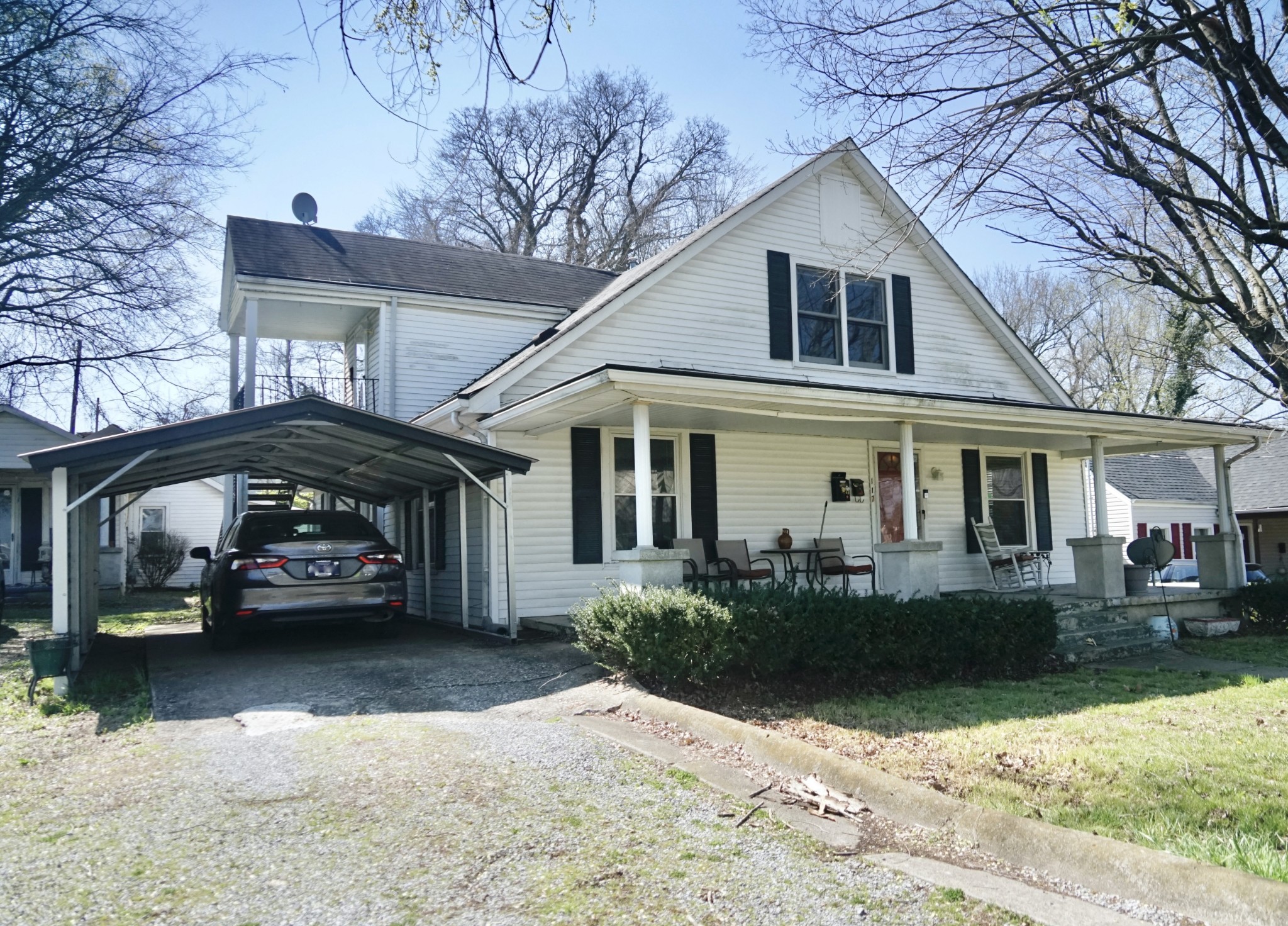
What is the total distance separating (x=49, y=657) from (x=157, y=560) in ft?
65.8

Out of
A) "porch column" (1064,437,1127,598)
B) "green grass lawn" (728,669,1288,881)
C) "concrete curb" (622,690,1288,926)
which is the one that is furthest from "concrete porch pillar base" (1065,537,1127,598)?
"concrete curb" (622,690,1288,926)

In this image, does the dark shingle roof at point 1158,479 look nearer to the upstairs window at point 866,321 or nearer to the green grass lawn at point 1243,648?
the upstairs window at point 866,321

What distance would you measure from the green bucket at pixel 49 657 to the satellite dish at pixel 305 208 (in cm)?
1134

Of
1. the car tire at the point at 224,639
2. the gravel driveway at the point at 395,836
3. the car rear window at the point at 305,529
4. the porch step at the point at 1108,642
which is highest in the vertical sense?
the car rear window at the point at 305,529

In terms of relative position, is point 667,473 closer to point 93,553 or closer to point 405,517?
point 405,517

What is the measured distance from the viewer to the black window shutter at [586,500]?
37.4 feet

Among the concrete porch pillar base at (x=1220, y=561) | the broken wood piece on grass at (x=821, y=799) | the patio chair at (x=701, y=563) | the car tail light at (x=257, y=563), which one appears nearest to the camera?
the broken wood piece on grass at (x=821, y=799)

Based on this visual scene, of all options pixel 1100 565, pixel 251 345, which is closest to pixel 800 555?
pixel 1100 565

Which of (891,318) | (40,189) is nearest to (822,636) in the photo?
(891,318)

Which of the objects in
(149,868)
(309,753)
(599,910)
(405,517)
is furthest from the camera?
(405,517)

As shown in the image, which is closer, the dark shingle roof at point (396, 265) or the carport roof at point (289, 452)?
the carport roof at point (289, 452)

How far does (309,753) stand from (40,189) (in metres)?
15.5

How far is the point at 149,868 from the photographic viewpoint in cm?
360

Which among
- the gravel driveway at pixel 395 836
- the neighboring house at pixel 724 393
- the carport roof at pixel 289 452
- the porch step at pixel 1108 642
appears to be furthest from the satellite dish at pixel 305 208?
the porch step at pixel 1108 642
